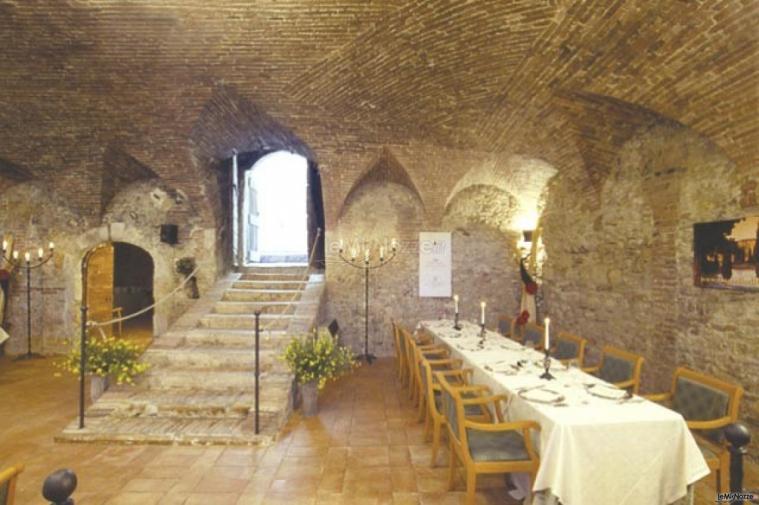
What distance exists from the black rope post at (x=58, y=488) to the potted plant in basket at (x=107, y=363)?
3964 mm

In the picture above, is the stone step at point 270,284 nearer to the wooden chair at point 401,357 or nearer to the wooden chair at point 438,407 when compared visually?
the wooden chair at point 401,357

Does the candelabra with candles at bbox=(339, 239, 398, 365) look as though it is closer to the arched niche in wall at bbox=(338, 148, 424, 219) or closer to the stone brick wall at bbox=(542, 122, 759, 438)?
the arched niche in wall at bbox=(338, 148, 424, 219)

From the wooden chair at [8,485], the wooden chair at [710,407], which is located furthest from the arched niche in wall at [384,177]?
the wooden chair at [8,485]

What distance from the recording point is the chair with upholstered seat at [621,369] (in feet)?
12.7

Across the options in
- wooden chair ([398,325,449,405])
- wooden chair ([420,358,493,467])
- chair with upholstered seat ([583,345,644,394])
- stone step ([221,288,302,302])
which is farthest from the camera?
stone step ([221,288,302,302])

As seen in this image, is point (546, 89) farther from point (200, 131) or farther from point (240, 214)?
point (240, 214)

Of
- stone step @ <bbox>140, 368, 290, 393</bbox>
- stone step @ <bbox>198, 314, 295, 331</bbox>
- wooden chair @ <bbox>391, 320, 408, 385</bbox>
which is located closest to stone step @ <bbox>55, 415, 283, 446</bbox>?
stone step @ <bbox>140, 368, 290, 393</bbox>

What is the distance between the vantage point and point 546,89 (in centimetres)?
495

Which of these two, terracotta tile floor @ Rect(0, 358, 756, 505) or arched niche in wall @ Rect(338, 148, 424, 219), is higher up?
arched niche in wall @ Rect(338, 148, 424, 219)

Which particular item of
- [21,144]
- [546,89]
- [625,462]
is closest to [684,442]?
[625,462]

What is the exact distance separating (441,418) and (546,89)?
12.2 feet

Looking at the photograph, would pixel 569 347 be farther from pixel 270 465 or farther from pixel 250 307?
pixel 250 307

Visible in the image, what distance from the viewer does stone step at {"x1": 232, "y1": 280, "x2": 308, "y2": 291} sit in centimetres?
795

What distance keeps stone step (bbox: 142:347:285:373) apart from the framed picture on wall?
190 inches
